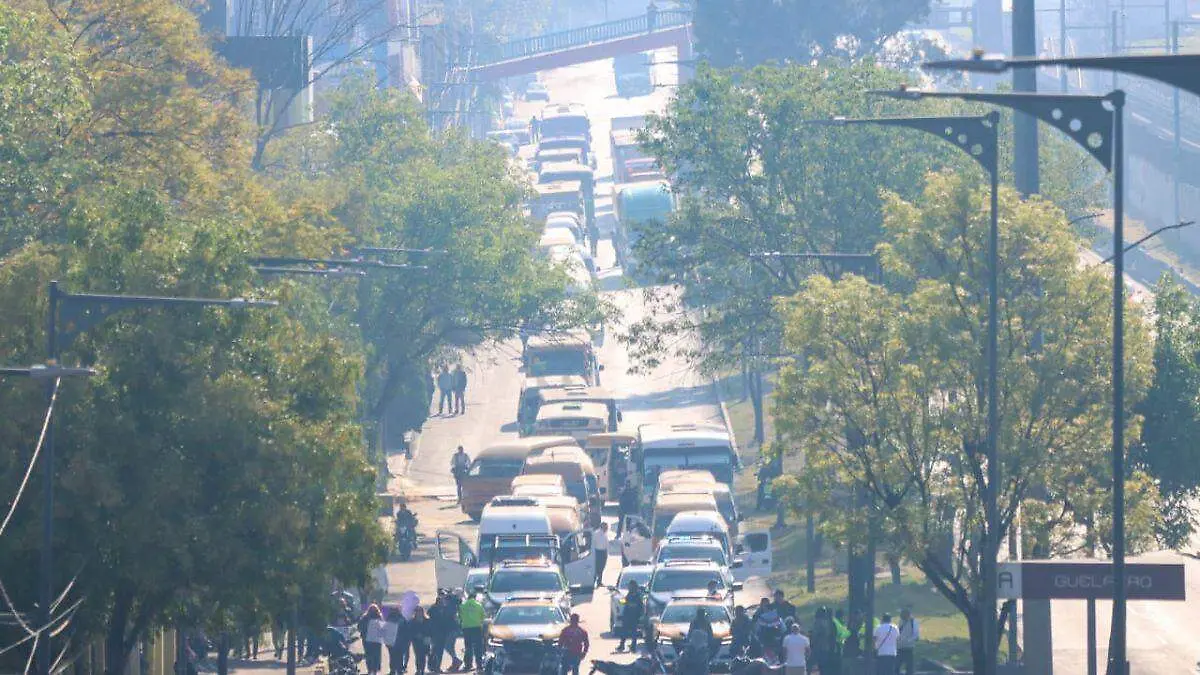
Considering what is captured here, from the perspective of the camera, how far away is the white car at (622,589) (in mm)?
37406

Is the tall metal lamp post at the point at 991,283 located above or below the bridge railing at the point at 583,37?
below

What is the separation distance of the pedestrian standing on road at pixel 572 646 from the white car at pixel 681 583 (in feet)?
11.9

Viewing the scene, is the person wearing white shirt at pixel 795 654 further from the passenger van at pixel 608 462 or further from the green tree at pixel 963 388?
the passenger van at pixel 608 462

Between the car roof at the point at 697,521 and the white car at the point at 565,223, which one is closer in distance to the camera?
the car roof at the point at 697,521

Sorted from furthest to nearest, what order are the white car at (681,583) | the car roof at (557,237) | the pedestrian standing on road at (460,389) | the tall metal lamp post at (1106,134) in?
1. the car roof at (557,237)
2. the pedestrian standing on road at (460,389)
3. the white car at (681,583)
4. the tall metal lamp post at (1106,134)

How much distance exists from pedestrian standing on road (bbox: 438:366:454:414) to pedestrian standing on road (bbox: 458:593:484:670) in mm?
36086

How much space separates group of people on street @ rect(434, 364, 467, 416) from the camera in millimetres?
69906

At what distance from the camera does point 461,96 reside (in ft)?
458

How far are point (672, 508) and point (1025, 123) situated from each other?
46.8ft

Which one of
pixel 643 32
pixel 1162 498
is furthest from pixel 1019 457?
pixel 643 32

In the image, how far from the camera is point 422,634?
33.9 meters

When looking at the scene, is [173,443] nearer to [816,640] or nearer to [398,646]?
[398,646]

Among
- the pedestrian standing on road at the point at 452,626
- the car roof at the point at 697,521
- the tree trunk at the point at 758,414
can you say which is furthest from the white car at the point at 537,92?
the pedestrian standing on road at the point at 452,626

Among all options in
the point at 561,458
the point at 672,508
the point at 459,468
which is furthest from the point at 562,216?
the point at 672,508
